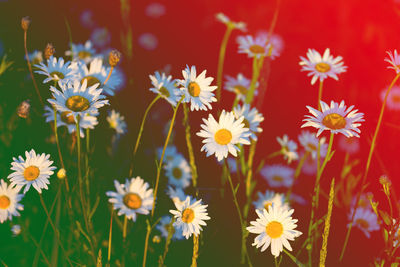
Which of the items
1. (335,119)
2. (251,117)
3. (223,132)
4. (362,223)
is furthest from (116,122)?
(362,223)

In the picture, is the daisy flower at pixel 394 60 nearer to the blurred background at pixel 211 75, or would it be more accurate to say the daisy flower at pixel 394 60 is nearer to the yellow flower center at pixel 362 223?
the blurred background at pixel 211 75

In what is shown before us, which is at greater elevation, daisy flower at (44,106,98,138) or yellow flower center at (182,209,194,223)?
daisy flower at (44,106,98,138)

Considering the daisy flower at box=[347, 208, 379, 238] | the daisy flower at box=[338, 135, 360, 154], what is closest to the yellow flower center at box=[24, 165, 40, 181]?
the daisy flower at box=[347, 208, 379, 238]

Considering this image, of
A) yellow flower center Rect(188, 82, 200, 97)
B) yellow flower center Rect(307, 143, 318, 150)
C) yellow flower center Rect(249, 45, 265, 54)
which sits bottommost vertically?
yellow flower center Rect(188, 82, 200, 97)

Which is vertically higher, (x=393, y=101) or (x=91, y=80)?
(x=393, y=101)

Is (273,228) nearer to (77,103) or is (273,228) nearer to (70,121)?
(77,103)

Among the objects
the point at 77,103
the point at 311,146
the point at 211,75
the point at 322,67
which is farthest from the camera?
the point at 211,75

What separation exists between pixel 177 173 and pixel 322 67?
0.75m

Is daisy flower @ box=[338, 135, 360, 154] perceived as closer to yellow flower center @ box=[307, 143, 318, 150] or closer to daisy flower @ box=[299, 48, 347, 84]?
yellow flower center @ box=[307, 143, 318, 150]

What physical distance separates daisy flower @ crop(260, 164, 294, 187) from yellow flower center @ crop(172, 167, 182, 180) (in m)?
0.43

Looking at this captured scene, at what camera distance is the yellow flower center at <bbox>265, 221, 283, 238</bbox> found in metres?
1.20

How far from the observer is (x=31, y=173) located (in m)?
1.20

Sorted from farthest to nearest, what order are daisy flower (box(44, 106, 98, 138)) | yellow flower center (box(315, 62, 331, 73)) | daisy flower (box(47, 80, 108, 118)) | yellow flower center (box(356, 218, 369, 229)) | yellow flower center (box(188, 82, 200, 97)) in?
yellow flower center (box(356, 218, 369, 229))
yellow flower center (box(315, 62, 331, 73))
daisy flower (box(44, 106, 98, 138))
yellow flower center (box(188, 82, 200, 97))
daisy flower (box(47, 80, 108, 118))

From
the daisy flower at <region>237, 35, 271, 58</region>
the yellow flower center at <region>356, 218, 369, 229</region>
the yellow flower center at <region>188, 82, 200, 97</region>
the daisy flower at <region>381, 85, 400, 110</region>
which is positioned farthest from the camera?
the daisy flower at <region>381, 85, 400, 110</region>
